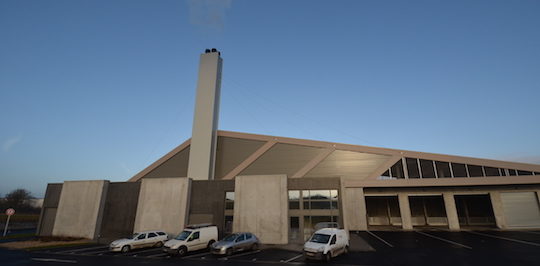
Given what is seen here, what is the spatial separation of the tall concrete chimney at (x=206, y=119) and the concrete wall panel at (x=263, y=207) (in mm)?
10958

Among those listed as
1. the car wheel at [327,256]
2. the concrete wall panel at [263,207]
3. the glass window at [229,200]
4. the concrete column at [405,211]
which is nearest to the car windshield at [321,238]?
the car wheel at [327,256]

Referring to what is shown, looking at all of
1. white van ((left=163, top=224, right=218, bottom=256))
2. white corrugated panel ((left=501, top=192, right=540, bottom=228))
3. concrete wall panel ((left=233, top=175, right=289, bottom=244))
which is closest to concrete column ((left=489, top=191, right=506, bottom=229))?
white corrugated panel ((left=501, top=192, right=540, bottom=228))

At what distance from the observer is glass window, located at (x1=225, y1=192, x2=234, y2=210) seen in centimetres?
2370

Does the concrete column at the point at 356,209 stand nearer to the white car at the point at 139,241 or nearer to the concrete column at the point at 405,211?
the concrete column at the point at 405,211

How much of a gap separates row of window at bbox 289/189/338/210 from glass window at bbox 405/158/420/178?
14197 millimetres

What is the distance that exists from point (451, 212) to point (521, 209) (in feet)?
24.9

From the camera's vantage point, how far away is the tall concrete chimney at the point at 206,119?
33562mm

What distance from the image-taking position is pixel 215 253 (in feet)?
50.7

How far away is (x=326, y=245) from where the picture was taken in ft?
45.0

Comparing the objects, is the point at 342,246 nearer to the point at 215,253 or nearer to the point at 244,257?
the point at 244,257

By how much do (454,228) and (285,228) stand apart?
74.7 feet

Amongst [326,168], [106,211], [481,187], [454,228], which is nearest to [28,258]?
[106,211]

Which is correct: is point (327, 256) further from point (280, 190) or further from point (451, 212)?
point (451, 212)

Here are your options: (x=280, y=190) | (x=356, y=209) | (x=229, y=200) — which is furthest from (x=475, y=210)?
(x=229, y=200)
